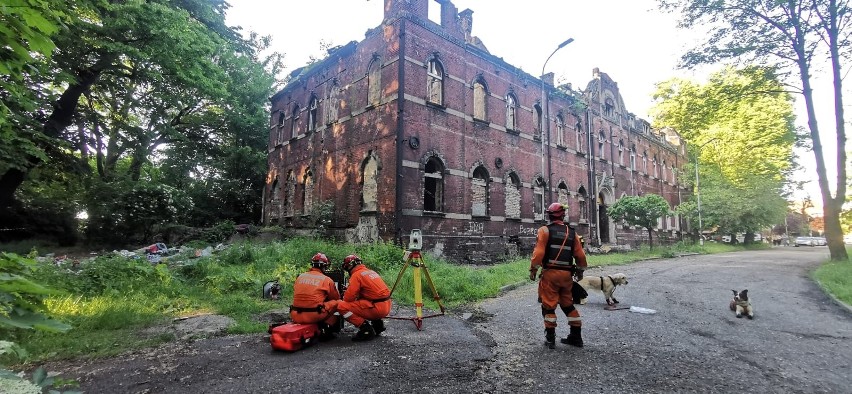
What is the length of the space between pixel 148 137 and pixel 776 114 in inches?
1619

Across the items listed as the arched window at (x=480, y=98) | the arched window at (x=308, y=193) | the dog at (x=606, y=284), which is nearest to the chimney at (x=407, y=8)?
the arched window at (x=480, y=98)

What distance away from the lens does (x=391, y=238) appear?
13836 millimetres

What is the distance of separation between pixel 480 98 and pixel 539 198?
19.3 feet

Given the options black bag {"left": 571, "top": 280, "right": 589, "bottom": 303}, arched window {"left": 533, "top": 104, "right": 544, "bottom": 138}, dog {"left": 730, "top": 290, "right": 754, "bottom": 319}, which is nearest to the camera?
black bag {"left": 571, "top": 280, "right": 589, "bottom": 303}

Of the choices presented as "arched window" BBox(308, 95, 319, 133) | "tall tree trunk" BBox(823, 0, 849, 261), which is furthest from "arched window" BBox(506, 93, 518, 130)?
"tall tree trunk" BBox(823, 0, 849, 261)

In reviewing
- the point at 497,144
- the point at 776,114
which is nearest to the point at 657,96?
the point at 776,114

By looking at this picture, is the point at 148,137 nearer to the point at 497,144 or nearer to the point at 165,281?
the point at 165,281

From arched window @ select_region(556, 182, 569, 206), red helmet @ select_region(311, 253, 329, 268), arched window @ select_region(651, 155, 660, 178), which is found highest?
arched window @ select_region(651, 155, 660, 178)

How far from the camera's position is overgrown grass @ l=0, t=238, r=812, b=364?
5398 mm

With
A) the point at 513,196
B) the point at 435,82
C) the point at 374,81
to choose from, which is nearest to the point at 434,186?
the point at 435,82

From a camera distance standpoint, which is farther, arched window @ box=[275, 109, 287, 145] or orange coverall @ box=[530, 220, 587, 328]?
arched window @ box=[275, 109, 287, 145]

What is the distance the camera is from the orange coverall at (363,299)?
17.7 ft

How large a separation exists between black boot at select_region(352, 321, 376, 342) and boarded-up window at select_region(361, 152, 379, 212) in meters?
9.43

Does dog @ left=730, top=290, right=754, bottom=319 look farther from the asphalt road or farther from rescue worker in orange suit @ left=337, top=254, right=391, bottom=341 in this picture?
rescue worker in orange suit @ left=337, top=254, right=391, bottom=341
